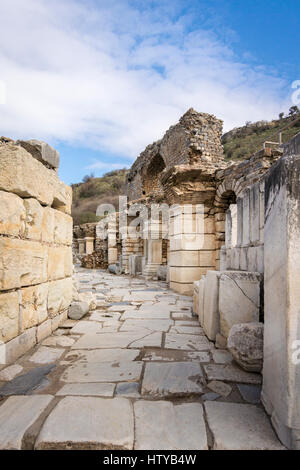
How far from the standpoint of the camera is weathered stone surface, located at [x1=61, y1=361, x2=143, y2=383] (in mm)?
1920

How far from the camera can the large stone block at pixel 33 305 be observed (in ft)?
7.84

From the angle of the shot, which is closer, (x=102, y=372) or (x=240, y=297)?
(x=102, y=372)

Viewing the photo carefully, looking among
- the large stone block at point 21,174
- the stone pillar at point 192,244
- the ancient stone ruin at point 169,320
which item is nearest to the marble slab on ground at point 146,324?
the ancient stone ruin at point 169,320

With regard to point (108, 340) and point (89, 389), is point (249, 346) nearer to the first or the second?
point (89, 389)

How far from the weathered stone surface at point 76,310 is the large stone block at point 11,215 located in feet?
5.49

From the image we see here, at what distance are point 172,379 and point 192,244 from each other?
4300mm

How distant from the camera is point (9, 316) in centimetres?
214

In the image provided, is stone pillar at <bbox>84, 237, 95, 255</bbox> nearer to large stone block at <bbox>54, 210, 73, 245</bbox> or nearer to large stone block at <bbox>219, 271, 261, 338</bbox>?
large stone block at <bbox>54, 210, 73, 245</bbox>

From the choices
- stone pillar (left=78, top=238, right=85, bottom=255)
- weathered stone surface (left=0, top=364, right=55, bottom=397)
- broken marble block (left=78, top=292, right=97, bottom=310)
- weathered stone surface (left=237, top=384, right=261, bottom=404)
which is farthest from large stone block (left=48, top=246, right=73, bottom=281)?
stone pillar (left=78, top=238, right=85, bottom=255)

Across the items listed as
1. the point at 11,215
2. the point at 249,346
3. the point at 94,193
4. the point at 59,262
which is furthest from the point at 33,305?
the point at 94,193

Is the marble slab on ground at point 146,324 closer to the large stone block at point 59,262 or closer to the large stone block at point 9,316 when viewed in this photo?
the large stone block at point 59,262
